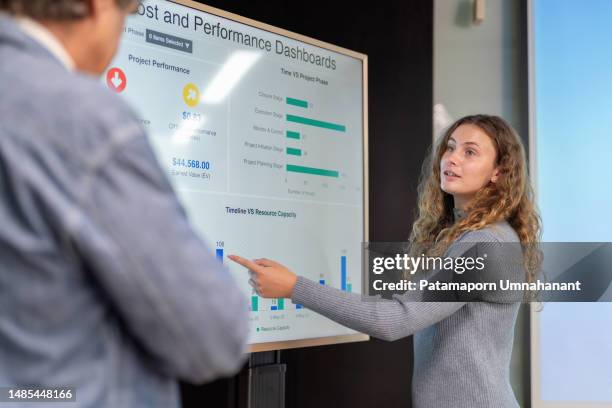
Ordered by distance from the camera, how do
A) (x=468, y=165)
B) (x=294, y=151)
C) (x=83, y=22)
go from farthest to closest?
(x=294, y=151) < (x=468, y=165) < (x=83, y=22)

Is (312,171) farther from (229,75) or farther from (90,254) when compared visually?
(90,254)

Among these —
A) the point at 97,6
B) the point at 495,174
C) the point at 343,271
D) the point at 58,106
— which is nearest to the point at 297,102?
the point at 343,271

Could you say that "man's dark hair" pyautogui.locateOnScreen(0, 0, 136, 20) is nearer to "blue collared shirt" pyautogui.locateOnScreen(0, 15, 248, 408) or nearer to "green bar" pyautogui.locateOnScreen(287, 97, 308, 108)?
"blue collared shirt" pyautogui.locateOnScreen(0, 15, 248, 408)

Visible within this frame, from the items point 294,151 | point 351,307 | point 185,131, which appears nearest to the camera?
point 351,307

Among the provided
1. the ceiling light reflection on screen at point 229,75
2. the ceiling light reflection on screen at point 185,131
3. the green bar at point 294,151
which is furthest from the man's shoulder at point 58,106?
the green bar at point 294,151

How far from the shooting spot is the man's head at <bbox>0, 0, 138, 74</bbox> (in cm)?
79

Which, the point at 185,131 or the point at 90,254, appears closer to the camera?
the point at 90,254

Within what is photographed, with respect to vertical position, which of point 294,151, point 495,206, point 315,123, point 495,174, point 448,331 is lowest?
point 448,331

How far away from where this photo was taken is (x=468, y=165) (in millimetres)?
2402

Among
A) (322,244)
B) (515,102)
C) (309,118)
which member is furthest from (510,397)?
(515,102)

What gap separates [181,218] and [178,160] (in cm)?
153

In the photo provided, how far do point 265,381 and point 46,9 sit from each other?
6.31 feet

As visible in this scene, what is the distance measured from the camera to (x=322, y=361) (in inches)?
123

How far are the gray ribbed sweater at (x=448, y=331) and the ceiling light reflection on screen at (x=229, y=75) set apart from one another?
749mm
